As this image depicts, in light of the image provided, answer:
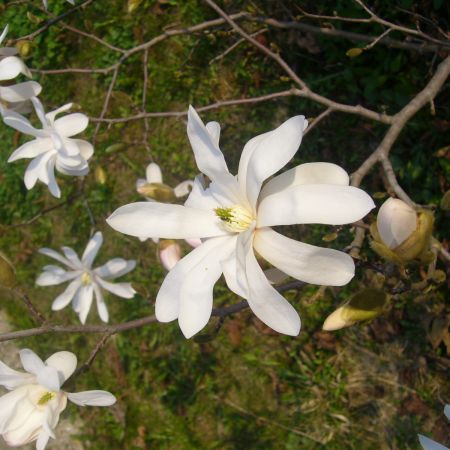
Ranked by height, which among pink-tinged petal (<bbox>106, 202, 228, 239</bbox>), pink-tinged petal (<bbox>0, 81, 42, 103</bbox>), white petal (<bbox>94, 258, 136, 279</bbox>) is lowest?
white petal (<bbox>94, 258, 136, 279</bbox>)

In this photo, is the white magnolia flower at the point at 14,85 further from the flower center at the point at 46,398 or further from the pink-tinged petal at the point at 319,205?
the pink-tinged petal at the point at 319,205

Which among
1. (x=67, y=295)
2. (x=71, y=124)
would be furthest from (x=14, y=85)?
(x=67, y=295)

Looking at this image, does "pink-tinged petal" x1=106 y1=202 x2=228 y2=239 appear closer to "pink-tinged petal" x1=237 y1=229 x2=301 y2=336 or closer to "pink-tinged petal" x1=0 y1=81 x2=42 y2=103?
"pink-tinged petal" x1=237 y1=229 x2=301 y2=336

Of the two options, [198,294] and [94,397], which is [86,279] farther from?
[198,294]

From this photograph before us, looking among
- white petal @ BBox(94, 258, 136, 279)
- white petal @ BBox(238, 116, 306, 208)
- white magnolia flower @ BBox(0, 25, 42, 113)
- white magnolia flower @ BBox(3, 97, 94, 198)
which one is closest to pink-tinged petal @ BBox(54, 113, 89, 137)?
white magnolia flower @ BBox(3, 97, 94, 198)

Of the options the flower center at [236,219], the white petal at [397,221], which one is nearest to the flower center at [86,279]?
the flower center at [236,219]

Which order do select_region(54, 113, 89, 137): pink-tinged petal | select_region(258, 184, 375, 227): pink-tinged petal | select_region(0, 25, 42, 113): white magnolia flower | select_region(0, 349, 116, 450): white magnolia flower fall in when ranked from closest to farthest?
1. select_region(258, 184, 375, 227): pink-tinged petal
2. select_region(0, 349, 116, 450): white magnolia flower
3. select_region(0, 25, 42, 113): white magnolia flower
4. select_region(54, 113, 89, 137): pink-tinged petal
